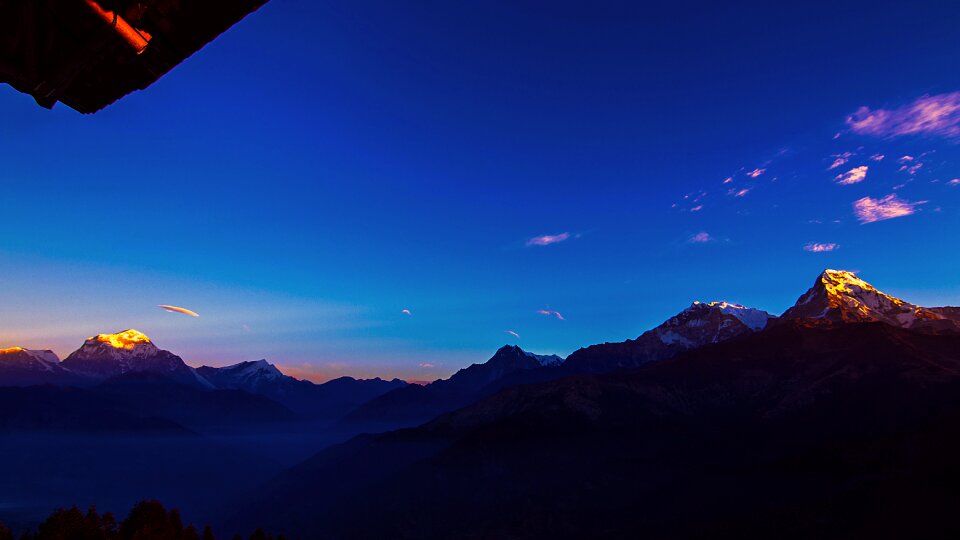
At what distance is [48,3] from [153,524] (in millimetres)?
108464

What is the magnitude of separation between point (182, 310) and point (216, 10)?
172ft

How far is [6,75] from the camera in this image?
482cm

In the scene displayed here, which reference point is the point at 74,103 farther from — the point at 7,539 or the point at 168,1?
the point at 7,539

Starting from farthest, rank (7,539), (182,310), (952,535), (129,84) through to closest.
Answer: (952,535)
(7,539)
(182,310)
(129,84)

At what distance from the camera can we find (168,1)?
4633mm

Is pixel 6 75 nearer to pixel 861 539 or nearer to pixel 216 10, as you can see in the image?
pixel 216 10

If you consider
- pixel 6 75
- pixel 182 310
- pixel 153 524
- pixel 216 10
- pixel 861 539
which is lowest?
pixel 861 539

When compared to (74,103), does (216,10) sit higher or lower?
higher

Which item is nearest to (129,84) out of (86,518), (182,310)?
(182,310)

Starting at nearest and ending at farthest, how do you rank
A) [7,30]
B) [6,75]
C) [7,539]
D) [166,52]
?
1. [7,30]
2. [6,75]
3. [166,52]
4. [7,539]

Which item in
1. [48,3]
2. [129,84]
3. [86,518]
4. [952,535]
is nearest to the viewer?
[48,3]

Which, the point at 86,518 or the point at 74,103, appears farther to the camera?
the point at 86,518

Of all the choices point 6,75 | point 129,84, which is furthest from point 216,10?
point 6,75

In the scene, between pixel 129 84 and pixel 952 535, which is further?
pixel 952 535
